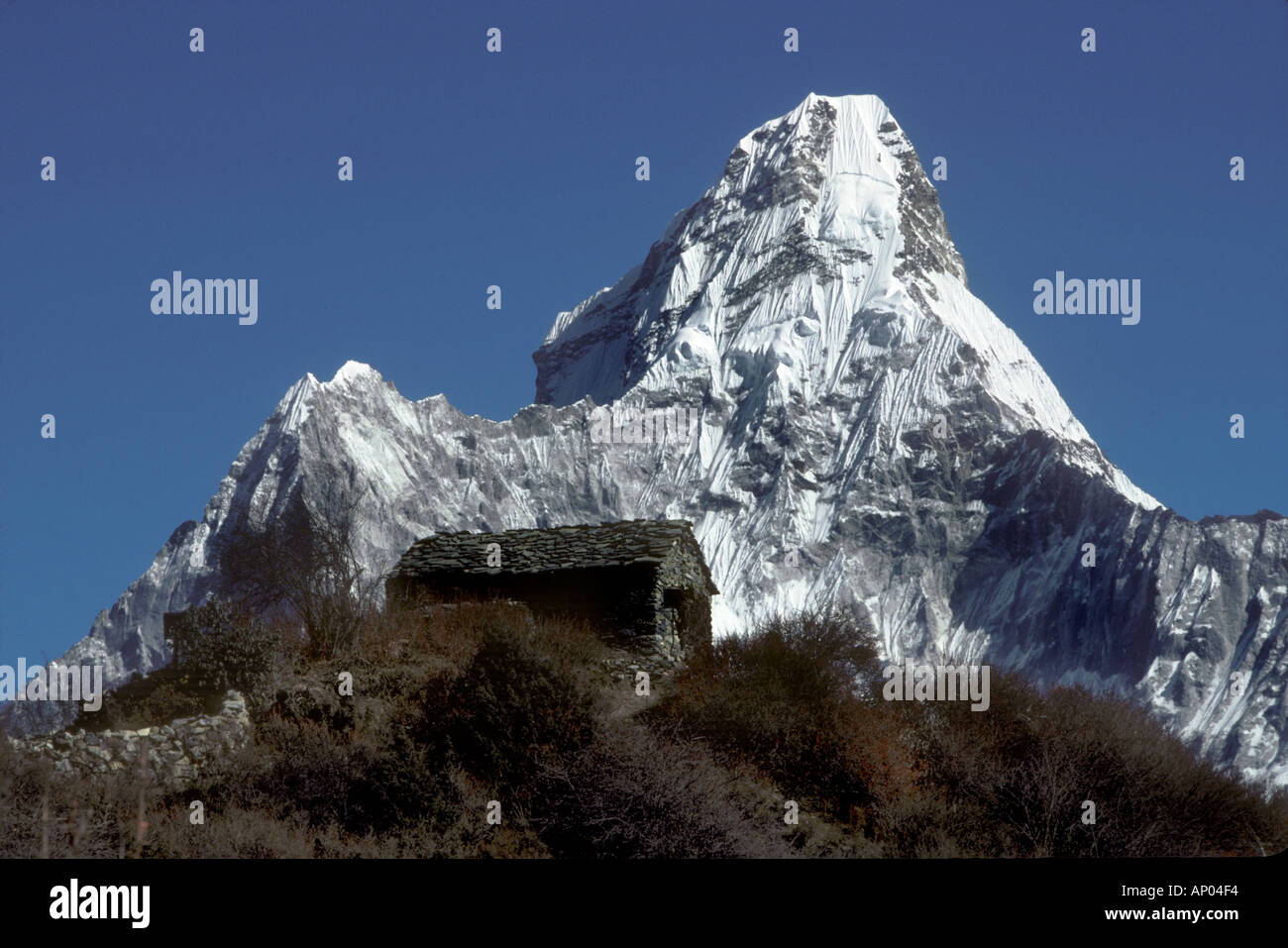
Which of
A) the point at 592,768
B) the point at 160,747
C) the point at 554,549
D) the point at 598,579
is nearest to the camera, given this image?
the point at 592,768

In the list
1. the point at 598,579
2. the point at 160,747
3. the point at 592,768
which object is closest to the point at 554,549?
the point at 598,579

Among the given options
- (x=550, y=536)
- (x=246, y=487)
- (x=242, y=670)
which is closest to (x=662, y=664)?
(x=550, y=536)

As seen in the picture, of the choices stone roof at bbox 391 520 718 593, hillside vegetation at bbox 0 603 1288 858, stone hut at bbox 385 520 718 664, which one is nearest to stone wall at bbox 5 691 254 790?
hillside vegetation at bbox 0 603 1288 858

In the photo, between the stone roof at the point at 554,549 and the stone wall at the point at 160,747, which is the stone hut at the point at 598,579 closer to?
the stone roof at the point at 554,549

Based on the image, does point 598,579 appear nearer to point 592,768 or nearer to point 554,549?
point 554,549
